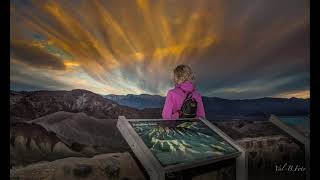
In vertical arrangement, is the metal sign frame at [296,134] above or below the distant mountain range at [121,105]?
below

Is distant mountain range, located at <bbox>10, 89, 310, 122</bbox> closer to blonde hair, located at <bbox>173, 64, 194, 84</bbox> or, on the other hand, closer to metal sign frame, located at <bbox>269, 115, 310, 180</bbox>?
blonde hair, located at <bbox>173, 64, 194, 84</bbox>

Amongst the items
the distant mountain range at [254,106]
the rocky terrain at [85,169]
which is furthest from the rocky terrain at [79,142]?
the distant mountain range at [254,106]

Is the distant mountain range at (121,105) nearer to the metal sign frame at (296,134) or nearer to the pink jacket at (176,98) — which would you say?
the pink jacket at (176,98)

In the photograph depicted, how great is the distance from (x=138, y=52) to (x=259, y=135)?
193 centimetres

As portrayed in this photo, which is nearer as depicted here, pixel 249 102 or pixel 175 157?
pixel 175 157

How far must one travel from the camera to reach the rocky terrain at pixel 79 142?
268 centimetres

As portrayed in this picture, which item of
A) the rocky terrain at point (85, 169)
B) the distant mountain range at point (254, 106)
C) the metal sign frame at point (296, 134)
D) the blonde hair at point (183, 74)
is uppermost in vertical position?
the blonde hair at point (183, 74)

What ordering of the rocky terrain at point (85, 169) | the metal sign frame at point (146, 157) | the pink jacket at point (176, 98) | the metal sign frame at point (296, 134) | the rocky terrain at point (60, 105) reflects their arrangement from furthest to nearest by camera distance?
the pink jacket at point (176, 98)
the metal sign frame at point (296, 134)
the rocky terrain at point (60, 105)
the rocky terrain at point (85, 169)
the metal sign frame at point (146, 157)

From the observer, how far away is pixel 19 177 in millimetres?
2568

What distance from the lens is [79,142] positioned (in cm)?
311

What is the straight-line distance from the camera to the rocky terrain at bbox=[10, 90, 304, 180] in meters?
2.68

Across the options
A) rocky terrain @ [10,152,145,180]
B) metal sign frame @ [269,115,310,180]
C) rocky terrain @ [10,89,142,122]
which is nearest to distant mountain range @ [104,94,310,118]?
rocky terrain @ [10,89,142,122]

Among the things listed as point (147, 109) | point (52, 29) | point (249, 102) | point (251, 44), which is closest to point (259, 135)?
point (249, 102)

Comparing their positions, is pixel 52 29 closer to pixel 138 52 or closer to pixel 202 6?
pixel 138 52
